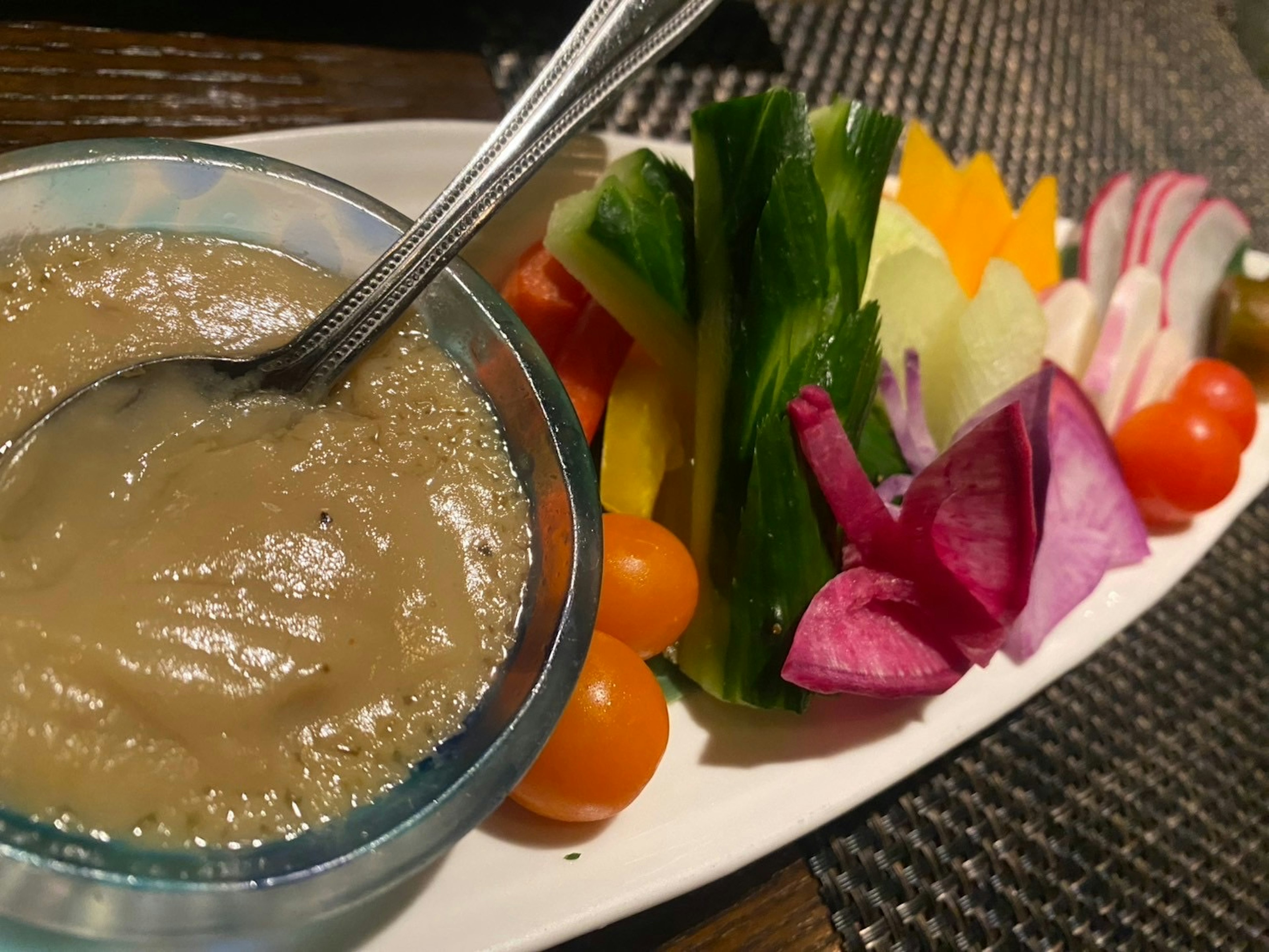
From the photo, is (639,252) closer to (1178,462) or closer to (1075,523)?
(1075,523)

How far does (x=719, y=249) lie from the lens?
4.00 feet

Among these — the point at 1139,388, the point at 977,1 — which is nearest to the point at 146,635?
the point at 1139,388

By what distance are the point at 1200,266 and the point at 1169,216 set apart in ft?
0.37

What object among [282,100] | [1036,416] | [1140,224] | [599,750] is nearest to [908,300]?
[1036,416]

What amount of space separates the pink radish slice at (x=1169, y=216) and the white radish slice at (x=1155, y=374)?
168 mm

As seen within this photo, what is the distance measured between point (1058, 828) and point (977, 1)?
198 centimetres

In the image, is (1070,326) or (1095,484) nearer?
(1095,484)

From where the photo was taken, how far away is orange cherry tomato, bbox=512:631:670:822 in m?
0.95

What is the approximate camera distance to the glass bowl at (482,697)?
71 centimetres

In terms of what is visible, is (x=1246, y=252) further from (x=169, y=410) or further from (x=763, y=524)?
(x=169, y=410)

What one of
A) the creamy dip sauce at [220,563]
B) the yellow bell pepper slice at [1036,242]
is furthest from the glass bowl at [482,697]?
the yellow bell pepper slice at [1036,242]

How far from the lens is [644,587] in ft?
3.49

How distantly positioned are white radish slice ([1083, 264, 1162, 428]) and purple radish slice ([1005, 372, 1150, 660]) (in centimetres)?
9

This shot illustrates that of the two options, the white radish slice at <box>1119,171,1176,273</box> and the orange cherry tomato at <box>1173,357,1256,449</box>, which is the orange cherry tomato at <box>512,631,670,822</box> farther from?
the white radish slice at <box>1119,171,1176,273</box>
